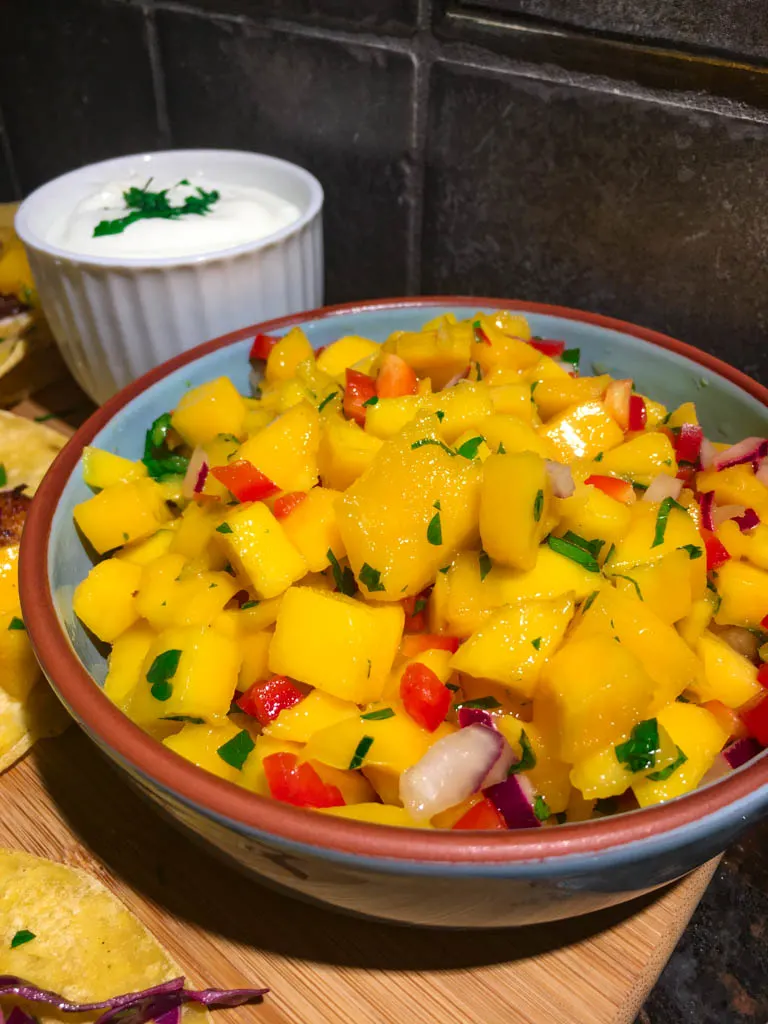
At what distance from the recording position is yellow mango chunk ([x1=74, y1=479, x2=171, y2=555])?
1.30 metres

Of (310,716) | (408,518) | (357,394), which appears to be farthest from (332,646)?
(357,394)

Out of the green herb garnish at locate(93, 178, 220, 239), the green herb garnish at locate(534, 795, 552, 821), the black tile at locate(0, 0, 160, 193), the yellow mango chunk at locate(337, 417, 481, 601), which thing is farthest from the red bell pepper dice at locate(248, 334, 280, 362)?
the black tile at locate(0, 0, 160, 193)

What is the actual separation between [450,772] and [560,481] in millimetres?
421

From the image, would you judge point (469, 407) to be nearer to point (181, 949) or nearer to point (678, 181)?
point (678, 181)

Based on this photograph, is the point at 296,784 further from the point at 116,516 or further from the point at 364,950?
the point at 116,516

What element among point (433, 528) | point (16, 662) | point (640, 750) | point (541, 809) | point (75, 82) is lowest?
point (16, 662)

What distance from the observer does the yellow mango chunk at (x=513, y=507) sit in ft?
3.46

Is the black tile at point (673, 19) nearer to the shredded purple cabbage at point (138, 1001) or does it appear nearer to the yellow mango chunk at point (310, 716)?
the yellow mango chunk at point (310, 716)

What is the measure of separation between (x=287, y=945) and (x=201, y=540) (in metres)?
0.57

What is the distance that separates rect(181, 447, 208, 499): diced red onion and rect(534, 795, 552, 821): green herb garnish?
694mm

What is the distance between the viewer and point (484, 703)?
1.06m

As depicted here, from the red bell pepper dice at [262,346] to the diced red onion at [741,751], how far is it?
3.42ft

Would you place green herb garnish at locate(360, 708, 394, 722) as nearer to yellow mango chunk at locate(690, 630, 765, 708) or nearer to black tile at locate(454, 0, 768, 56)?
yellow mango chunk at locate(690, 630, 765, 708)

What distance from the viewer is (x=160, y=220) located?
1824 millimetres
